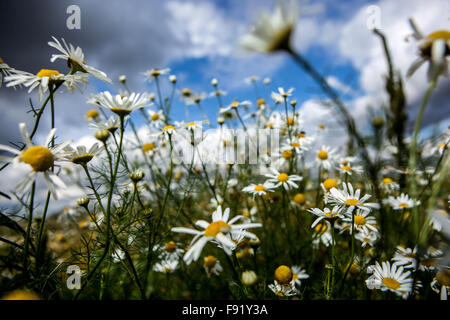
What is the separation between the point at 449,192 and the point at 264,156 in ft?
3.42

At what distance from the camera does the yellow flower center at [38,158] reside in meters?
0.59

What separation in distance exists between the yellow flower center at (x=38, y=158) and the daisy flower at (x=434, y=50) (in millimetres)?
992

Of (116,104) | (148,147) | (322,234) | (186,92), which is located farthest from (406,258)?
(186,92)

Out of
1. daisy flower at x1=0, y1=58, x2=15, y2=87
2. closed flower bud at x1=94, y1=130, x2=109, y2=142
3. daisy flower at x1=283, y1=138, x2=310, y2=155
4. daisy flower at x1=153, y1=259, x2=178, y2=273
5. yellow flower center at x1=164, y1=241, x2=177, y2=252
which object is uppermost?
daisy flower at x1=0, y1=58, x2=15, y2=87

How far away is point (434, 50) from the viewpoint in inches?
19.5

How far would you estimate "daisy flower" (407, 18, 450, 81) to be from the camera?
49 centimetres

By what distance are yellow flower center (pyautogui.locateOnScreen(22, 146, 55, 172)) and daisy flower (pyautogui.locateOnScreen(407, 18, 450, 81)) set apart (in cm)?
99

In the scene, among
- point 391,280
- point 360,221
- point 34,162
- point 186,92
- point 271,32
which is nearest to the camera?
point 271,32

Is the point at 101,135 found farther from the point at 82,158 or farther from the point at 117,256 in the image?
the point at 117,256

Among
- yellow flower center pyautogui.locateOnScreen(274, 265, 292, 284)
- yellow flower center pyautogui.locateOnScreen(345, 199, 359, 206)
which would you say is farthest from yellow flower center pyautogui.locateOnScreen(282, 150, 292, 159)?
yellow flower center pyautogui.locateOnScreen(274, 265, 292, 284)

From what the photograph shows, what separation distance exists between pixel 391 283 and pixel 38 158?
1.23 metres

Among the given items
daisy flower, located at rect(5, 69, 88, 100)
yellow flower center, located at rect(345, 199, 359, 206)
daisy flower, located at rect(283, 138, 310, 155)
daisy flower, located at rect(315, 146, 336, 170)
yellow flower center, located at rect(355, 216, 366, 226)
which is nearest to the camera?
daisy flower, located at rect(5, 69, 88, 100)

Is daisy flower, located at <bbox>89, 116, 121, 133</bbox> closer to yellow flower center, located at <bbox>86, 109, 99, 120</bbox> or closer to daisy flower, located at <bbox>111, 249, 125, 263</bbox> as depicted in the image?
daisy flower, located at <bbox>111, 249, 125, 263</bbox>

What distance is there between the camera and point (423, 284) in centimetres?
99
